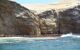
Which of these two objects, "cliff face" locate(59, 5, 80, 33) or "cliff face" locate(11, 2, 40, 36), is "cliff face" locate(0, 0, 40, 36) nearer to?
"cliff face" locate(11, 2, 40, 36)

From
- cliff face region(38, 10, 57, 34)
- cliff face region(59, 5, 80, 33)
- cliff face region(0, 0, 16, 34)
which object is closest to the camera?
cliff face region(0, 0, 16, 34)

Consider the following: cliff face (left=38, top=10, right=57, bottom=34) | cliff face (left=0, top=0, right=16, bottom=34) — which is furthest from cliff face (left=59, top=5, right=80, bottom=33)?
cliff face (left=0, top=0, right=16, bottom=34)

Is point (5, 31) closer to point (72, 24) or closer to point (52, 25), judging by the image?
point (52, 25)

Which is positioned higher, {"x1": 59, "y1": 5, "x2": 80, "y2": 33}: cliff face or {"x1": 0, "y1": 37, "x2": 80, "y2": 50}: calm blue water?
{"x1": 59, "y1": 5, "x2": 80, "y2": 33}: cliff face

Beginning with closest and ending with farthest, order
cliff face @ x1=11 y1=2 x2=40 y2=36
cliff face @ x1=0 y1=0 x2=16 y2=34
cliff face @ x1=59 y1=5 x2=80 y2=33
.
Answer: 1. cliff face @ x1=0 y1=0 x2=16 y2=34
2. cliff face @ x1=11 y1=2 x2=40 y2=36
3. cliff face @ x1=59 y1=5 x2=80 y2=33

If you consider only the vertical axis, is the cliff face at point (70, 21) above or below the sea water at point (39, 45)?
above

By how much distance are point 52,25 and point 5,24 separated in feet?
29.2

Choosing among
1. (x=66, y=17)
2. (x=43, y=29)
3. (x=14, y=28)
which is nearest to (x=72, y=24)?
(x=66, y=17)

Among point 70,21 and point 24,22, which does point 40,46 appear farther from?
point 70,21

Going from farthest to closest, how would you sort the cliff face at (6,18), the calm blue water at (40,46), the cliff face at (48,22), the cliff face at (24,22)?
1. the cliff face at (48,22)
2. the cliff face at (24,22)
3. the cliff face at (6,18)
4. the calm blue water at (40,46)

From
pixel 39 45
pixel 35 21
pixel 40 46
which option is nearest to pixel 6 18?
pixel 35 21

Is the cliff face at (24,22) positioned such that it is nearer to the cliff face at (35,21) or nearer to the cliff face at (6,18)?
the cliff face at (35,21)

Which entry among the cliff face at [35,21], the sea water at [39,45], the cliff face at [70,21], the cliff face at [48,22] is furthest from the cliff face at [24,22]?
the sea water at [39,45]

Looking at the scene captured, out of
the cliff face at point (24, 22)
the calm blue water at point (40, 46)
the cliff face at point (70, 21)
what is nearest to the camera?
the calm blue water at point (40, 46)
